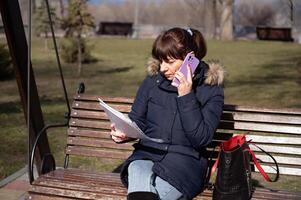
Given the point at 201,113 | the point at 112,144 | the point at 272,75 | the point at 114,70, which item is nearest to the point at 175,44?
the point at 201,113

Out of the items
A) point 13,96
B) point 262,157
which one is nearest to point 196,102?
point 262,157

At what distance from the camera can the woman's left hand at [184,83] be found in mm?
2990

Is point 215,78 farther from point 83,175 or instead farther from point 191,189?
point 83,175

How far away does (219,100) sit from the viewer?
3.19 metres

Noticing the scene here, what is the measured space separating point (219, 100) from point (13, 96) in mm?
8079

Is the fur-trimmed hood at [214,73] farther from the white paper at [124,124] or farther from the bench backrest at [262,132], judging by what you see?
the bench backrest at [262,132]

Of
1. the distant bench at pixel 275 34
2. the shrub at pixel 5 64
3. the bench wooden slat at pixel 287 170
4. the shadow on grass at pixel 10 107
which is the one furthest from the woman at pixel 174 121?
the distant bench at pixel 275 34

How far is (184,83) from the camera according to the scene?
118 inches

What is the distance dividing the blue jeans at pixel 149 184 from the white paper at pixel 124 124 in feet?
0.66

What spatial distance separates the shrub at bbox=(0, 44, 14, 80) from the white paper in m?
10.4

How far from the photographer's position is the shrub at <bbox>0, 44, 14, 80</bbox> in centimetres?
1295

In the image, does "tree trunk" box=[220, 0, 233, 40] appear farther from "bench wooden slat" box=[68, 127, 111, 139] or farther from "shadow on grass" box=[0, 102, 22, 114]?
"bench wooden slat" box=[68, 127, 111, 139]

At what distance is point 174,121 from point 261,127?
2.91 ft

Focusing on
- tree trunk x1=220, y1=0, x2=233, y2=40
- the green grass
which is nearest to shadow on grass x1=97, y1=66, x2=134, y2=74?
the green grass
